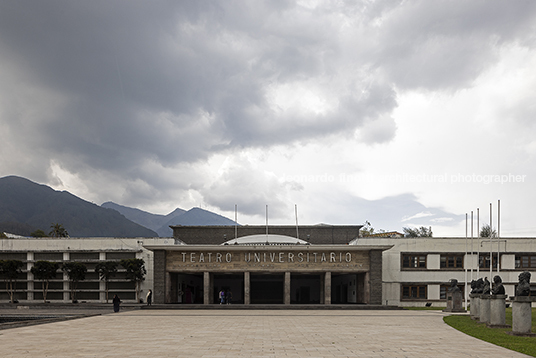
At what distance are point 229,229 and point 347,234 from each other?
1438 centimetres

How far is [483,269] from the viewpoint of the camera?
46.8 metres

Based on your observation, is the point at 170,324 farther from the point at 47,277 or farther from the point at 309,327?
the point at 47,277

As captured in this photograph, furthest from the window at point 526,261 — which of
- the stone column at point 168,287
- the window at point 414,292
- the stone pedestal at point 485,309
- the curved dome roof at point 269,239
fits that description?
the stone column at point 168,287

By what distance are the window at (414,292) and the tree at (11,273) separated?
38.8 m

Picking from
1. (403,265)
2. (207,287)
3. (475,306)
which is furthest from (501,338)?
(207,287)

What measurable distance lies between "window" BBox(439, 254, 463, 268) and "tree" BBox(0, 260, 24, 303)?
4269 cm

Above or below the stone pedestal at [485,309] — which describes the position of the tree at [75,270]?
below

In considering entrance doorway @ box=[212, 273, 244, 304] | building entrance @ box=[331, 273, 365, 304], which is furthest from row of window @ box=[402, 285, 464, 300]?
entrance doorway @ box=[212, 273, 244, 304]

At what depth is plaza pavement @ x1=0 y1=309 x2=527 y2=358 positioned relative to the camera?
1438cm

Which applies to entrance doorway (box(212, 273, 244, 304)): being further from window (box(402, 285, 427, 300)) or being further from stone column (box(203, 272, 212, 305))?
window (box(402, 285, 427, 300))

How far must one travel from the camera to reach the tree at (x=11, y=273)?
44531mm

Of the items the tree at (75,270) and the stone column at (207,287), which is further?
the tree at (75,270)

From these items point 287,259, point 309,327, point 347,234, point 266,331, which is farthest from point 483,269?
point 266,331

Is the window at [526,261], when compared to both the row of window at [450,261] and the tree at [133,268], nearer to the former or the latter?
the row of window at [450,261]
